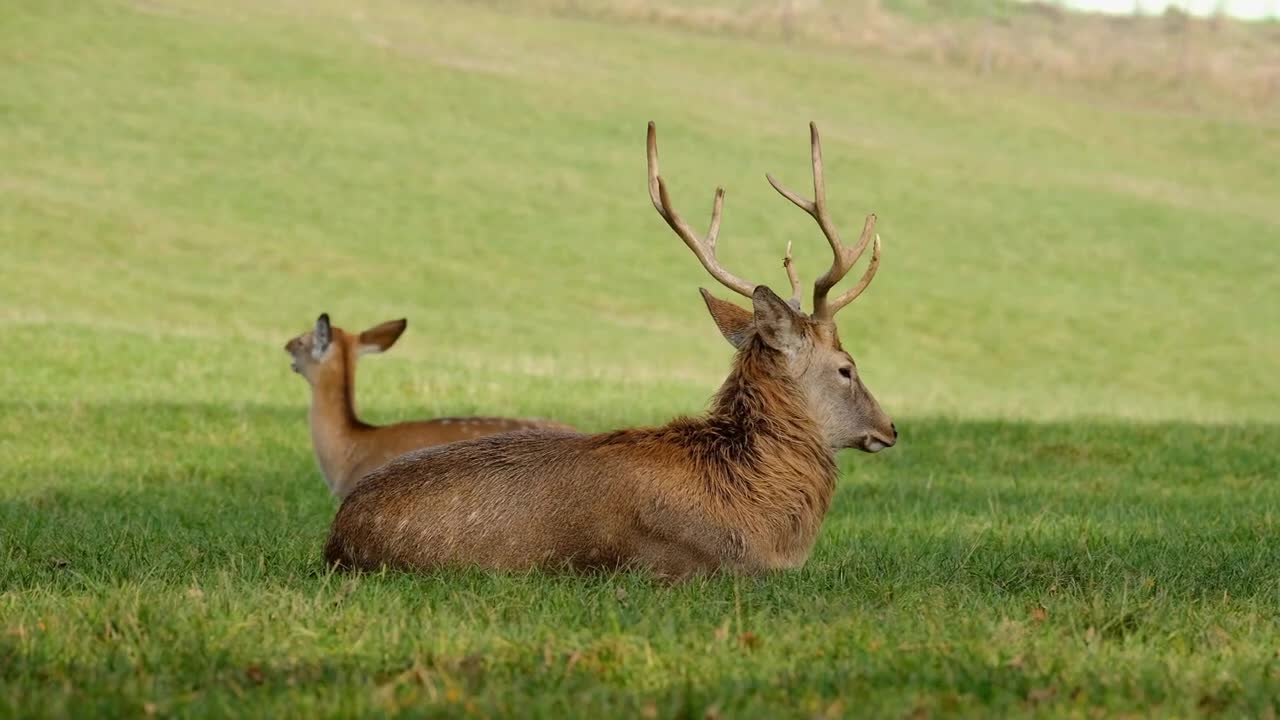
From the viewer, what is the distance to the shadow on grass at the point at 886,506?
743 centimetres

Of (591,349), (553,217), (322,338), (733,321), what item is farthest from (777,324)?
(553,217)

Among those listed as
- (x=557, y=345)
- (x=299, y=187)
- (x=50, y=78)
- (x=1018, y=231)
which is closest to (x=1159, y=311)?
(x=1018, y=231)

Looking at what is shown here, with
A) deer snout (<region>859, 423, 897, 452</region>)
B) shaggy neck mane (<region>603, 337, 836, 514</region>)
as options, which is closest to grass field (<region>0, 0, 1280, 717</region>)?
shaggy neck mane (<region>603, 337, 836, 514</region>)

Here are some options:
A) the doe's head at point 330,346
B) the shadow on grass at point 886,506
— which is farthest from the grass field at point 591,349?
the doe's head at point 330,346

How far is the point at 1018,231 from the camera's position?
4525 cm

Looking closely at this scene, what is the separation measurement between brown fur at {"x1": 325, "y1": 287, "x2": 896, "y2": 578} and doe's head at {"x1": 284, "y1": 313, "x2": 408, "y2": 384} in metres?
4.48

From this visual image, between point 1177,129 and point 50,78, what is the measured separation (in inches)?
1509

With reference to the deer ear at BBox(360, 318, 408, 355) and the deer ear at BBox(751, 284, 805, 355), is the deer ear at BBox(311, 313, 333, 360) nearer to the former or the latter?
the deer ear at BBox(360, 318, 408, 355)

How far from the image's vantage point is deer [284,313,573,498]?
11438 millimetres

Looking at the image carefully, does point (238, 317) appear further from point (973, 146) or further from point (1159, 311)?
point (973, 146)

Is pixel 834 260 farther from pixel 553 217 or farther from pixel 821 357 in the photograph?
pixel 553 217

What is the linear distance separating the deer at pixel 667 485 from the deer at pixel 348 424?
12.0 feet

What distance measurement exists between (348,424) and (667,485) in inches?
192

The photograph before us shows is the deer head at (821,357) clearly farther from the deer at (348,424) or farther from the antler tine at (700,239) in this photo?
the deer at (348,424)
